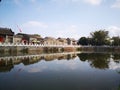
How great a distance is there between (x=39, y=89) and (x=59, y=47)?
63.7 meters

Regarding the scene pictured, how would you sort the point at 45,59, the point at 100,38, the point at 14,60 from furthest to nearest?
the point at 100,38 < the point at 45,59 < the point at 14,60

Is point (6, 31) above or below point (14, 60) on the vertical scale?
above

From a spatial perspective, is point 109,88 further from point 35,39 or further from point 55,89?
point 35,39

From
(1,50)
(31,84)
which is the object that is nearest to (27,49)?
(1,50)

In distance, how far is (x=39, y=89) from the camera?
12.1 metres

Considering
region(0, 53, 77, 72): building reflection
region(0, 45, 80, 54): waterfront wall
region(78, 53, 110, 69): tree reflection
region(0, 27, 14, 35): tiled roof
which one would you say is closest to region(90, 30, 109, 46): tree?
region(0, 45, 80, 54): waterfront wall

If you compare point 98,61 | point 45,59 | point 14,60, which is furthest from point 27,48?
point 98,61

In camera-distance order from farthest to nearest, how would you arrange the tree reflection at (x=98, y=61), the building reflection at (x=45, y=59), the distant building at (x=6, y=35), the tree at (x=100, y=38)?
the tree at (x=100, y=38), the distant building at (x=6, y=35), the tree reflection at (x=98, y=61), the building reflection at (x=45, y=59)

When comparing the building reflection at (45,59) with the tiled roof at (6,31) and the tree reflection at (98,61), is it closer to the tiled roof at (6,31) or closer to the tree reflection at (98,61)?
the tree reflection at (98,61)

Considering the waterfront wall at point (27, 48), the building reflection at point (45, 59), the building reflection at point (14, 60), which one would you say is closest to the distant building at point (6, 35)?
the waterfront wall at point (27, 48)

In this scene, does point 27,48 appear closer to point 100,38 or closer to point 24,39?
point 24,39

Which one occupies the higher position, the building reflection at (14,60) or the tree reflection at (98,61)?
the building reflection at (14,60)

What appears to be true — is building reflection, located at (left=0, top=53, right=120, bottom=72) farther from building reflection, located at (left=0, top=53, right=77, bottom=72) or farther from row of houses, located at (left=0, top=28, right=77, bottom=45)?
row of houses, located at (left=0, top=28, right=77, bottom=45)

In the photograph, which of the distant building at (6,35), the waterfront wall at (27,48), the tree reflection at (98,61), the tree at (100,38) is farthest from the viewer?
the tree at (100,38)
